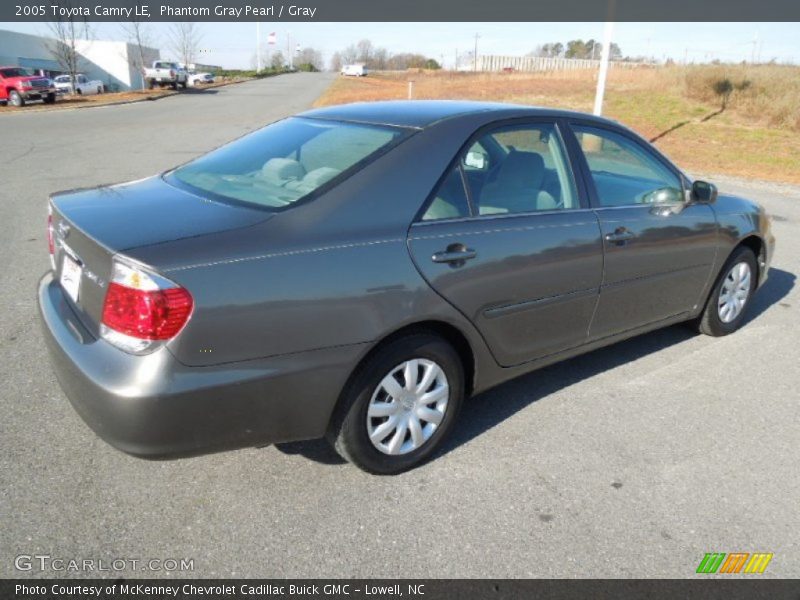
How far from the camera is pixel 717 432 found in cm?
346

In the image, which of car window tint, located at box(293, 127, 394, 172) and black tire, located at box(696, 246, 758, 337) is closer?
car window tint, located at box(293, 127, 394, 172)

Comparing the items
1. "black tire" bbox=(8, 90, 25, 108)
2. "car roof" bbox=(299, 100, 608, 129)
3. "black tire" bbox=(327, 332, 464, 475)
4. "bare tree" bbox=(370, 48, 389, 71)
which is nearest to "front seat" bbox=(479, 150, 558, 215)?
"car roof" bbox=(299, 100, 608, 129)

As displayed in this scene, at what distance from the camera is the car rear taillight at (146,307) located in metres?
2.21

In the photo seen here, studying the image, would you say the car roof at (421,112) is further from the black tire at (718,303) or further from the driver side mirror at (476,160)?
the black tire at (718,303)

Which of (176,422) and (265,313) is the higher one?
(265,313)

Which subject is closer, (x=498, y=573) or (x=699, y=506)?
(x=498, y=573)

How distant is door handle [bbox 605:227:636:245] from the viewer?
3555 mm

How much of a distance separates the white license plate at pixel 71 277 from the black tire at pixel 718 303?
4.05 metres

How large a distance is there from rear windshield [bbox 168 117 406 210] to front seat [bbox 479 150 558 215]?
561 millimetres

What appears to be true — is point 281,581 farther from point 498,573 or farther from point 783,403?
point 783,403

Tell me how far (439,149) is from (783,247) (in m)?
6.51

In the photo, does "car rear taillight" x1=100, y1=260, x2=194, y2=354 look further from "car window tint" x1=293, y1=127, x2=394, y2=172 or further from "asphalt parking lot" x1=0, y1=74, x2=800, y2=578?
"car window tint" x1=293, y1=127, x2=394, y2=172
